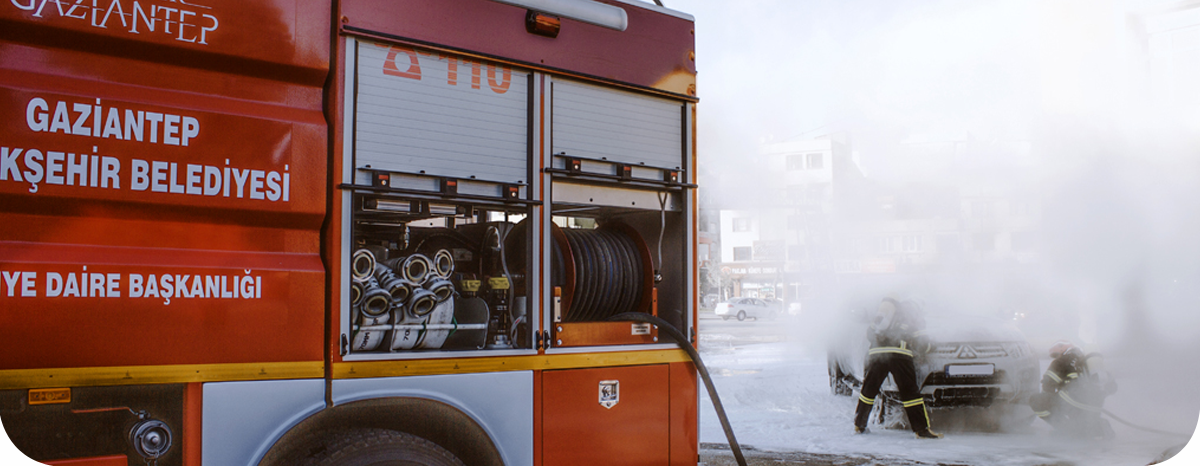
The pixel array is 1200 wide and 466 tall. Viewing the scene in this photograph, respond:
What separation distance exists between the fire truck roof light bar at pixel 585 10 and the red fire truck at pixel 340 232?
0.04 feet

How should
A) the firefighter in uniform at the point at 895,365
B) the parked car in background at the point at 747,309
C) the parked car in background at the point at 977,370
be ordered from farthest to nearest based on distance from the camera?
the parked car in background at the point at 747,309, the parked car in background at the point at 977,370, the firefighter in uniform at the point at 895,365

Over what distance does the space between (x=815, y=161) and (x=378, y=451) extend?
13.1 m

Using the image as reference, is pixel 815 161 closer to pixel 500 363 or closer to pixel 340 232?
pixel 500 363

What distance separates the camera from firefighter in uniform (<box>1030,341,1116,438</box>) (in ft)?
23.6

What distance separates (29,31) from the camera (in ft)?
8.38

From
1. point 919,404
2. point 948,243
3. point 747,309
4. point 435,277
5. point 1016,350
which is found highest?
point 948,243

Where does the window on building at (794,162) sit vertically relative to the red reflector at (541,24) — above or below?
above

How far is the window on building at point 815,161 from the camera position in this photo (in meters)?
14.1

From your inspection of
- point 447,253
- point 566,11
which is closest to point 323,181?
point 447,253

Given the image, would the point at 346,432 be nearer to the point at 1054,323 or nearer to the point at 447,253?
the point at 447,253

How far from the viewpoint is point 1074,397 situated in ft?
23.8

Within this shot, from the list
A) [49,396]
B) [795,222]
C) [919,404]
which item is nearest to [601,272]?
[49,396]

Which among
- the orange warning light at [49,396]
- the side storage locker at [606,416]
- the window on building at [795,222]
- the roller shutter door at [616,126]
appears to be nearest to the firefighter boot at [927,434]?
the side storage locker at [606,416]

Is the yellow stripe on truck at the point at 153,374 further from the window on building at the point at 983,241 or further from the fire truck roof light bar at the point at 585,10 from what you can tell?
the window on building at the point at 983,241
